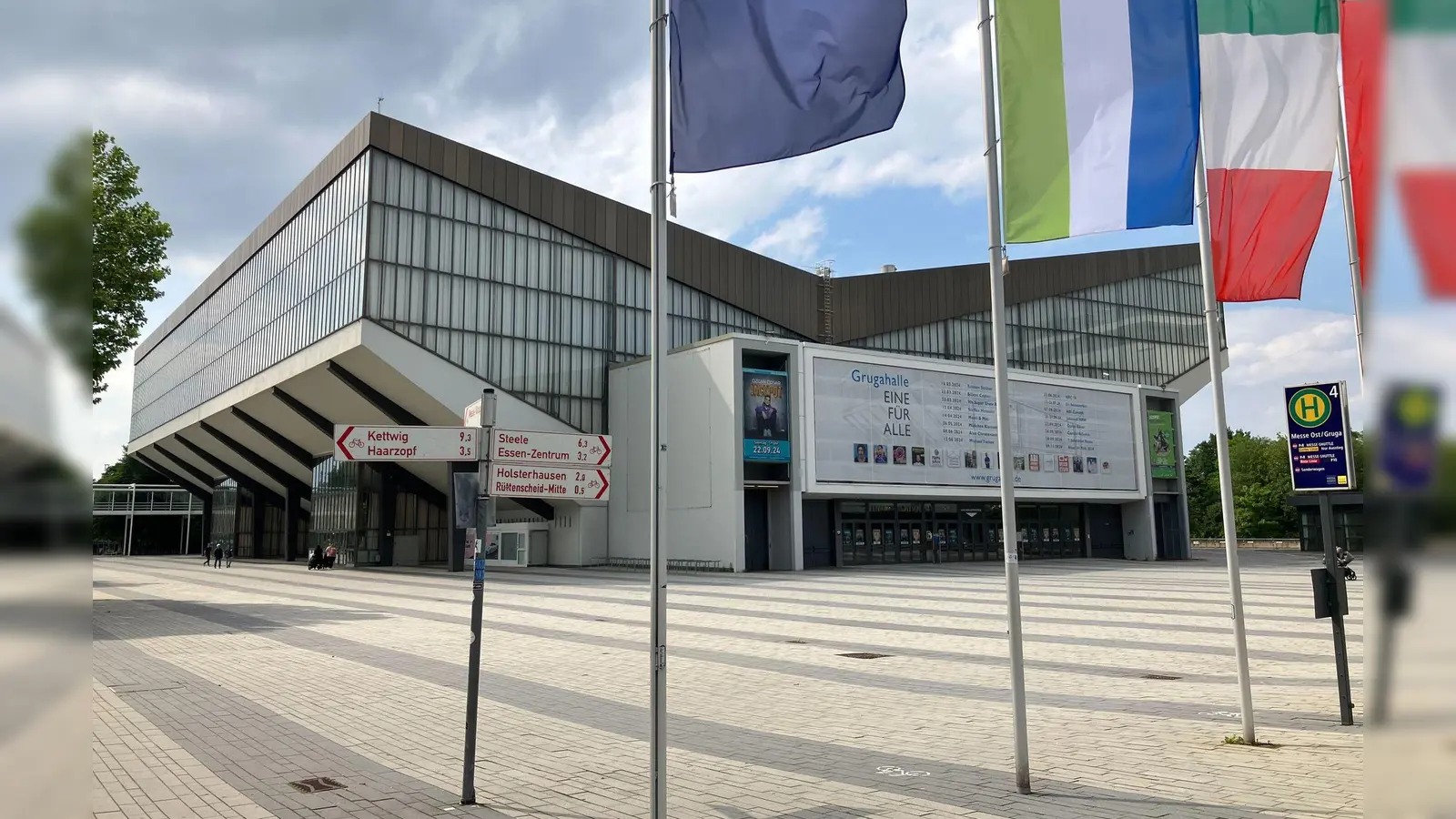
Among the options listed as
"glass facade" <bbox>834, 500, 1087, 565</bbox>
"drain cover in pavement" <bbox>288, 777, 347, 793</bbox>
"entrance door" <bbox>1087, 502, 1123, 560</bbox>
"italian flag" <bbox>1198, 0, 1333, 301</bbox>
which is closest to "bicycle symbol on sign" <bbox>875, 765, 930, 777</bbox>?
"drain cover in pavement" <bbox>288, 777, 347, 793</bbox>

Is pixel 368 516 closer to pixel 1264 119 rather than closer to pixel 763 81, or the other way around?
pixel 763 81

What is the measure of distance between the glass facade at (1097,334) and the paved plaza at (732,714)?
37.5 metres

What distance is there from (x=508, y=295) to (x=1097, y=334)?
38945 millimetres

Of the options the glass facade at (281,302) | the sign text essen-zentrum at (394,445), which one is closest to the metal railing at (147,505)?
the glass facade at (281,302)

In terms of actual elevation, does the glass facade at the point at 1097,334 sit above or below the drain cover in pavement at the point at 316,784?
above

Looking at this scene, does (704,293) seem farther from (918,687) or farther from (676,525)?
(918,687)

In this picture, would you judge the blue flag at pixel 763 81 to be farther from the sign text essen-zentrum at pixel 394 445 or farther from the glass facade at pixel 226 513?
the glass facade at pixel 226 513

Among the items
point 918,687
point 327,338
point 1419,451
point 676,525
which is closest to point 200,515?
point 327,338

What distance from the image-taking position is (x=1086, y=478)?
46.2 metres

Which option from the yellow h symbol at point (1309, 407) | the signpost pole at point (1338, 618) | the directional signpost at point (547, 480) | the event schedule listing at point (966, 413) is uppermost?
the event schedule listing at point (966, 413)

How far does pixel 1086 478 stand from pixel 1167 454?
7256 millimetres

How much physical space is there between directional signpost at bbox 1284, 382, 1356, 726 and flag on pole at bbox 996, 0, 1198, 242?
7.32 feet

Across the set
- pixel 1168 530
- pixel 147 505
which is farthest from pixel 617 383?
pixel 147 505

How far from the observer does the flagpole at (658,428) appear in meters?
5.64
